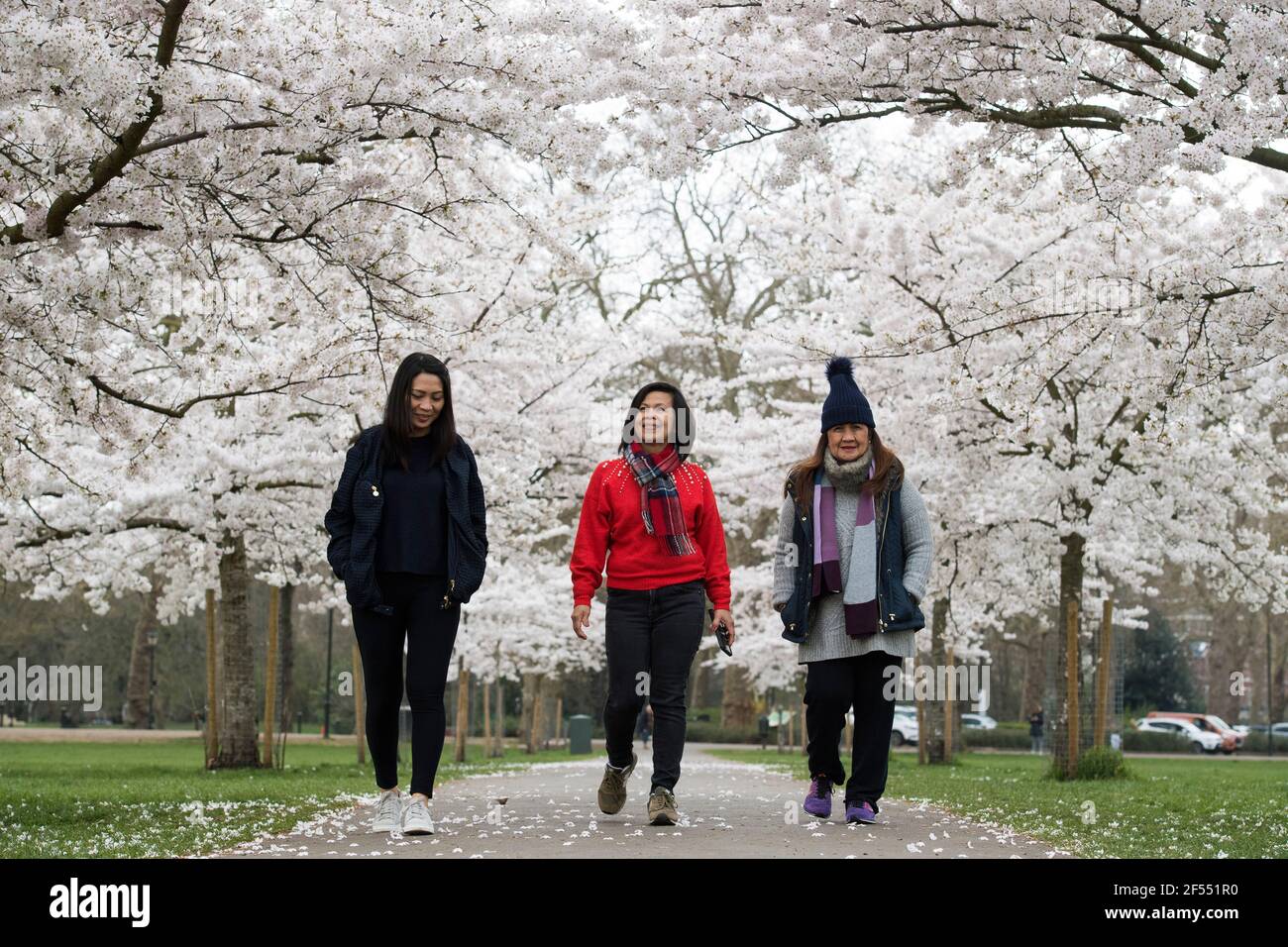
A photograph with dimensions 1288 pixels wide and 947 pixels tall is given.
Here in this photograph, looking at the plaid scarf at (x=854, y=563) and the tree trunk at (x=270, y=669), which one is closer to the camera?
the plaid scarf at (x=854, y=563)

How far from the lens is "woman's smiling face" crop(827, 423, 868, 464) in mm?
7457

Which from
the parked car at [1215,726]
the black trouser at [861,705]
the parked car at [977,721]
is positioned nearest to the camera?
the black trouser at [861,705]

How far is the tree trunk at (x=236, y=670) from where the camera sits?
57.2ft

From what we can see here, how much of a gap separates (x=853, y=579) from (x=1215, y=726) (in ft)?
157

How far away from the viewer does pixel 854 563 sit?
24.0 ft

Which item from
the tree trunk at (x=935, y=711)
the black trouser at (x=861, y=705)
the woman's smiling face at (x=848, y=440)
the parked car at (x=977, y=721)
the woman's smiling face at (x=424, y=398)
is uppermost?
the woman's smiling face at (x=424, y=398)

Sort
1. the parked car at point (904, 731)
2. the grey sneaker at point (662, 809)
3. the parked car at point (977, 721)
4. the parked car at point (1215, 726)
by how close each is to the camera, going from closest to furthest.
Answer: the grey sneaker at point (662, 809), the parked car at point (1215, 726), the parked car at point (904, 731), the parked car at point (977, 721)

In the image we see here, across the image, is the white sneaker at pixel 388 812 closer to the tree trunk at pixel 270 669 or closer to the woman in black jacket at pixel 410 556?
the woman in black jacket at pixel 410 556

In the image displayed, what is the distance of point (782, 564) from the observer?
749 centimetres

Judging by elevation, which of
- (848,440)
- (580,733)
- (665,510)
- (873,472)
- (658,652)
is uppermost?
(848,440)

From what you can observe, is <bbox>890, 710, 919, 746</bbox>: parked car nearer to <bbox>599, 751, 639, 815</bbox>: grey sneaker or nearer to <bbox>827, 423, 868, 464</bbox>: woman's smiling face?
<bbox>599, 751, 639, 815</bbox>: grey sneaker

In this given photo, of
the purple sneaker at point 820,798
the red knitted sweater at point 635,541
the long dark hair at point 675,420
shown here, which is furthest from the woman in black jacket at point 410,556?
the purple sneaker at point 820,798

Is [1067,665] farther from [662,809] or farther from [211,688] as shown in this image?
[662,809]

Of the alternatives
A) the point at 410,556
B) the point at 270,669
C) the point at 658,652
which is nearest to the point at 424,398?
the point at 410,556
